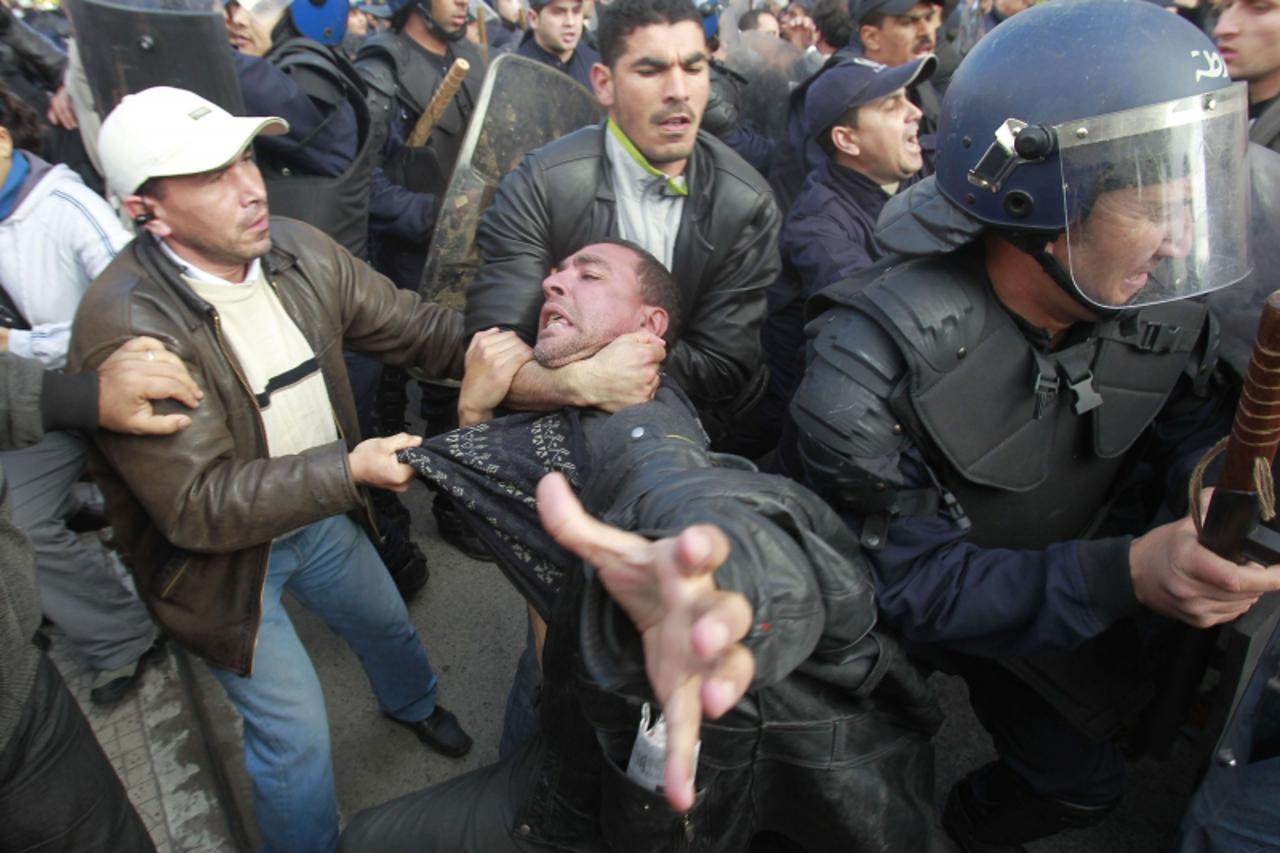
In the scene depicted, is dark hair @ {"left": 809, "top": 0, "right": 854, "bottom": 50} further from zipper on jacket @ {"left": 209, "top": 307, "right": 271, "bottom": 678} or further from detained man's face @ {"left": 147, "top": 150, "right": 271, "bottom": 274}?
zipper on jacket @ {"left": 209, "top": 307, "right": 271, "bottom": 678}

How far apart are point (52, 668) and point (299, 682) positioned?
0.57 meters

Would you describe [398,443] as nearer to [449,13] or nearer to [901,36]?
[449,13]

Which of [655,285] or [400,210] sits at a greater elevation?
[655,285]

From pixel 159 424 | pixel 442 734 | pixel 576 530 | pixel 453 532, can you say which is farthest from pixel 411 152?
pixel 576 530

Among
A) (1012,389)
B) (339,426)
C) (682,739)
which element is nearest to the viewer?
(682,739)

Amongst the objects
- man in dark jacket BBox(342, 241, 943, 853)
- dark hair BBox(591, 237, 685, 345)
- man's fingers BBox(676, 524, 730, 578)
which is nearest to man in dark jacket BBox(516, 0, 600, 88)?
dark hair BBox(591, 237, 685, 345)

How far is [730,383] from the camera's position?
8.79 feet

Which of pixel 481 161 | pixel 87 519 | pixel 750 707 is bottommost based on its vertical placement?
pixel 87 519

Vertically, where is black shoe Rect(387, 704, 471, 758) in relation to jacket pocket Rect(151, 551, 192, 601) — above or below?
below

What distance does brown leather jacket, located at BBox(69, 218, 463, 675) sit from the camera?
1.89 metres

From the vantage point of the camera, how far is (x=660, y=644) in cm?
87

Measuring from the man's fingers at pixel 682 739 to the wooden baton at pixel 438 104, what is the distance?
3.49 metres

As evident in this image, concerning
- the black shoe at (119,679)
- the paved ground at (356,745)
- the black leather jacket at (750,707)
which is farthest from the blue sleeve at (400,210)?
the black leather jacket at (750,707)

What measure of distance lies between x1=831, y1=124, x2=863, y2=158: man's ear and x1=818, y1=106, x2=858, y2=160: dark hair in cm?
1
